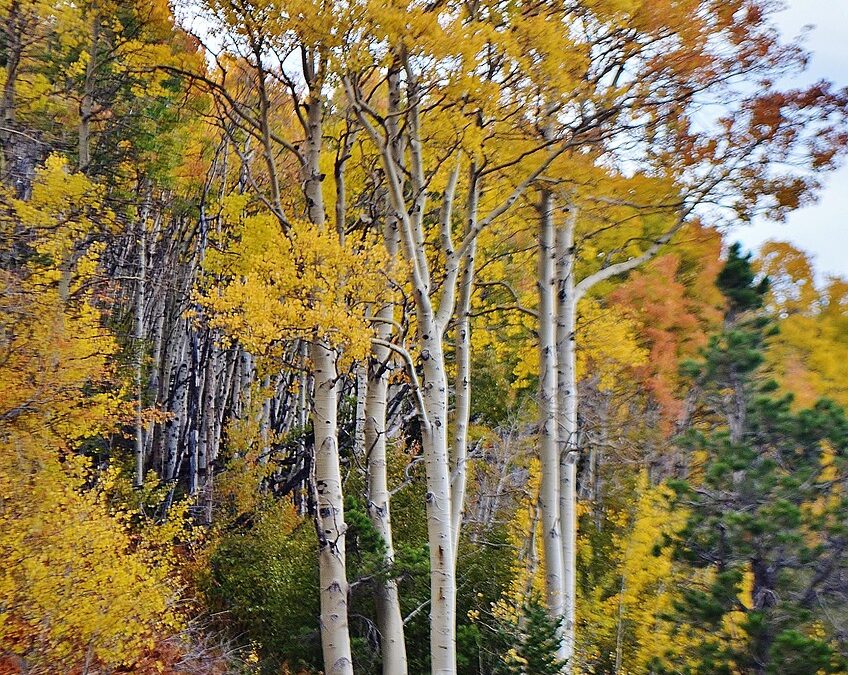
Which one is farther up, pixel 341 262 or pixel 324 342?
pixel 341 262

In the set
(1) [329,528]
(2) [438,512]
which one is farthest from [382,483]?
(2) [438,512]

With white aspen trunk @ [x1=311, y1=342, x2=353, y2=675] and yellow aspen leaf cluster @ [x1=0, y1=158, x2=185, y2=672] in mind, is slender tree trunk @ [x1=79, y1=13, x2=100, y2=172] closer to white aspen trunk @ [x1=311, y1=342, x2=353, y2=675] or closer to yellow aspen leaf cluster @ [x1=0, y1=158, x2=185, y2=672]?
yellow aspen leaf cluster @ [x1=0, y1=158, x2=185, y2=672]

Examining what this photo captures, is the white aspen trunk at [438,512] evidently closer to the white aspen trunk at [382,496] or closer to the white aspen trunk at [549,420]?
the white aspen trunk at [382,496]

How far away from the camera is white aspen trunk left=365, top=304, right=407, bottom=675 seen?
6.42 metres

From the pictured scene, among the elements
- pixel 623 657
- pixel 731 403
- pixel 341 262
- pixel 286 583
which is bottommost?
pixel 623 657

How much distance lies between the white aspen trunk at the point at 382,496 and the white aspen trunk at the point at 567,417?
171 cm

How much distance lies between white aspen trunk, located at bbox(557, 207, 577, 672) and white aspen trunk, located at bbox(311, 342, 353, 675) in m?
2.09

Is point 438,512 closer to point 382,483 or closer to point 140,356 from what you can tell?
point 382,483

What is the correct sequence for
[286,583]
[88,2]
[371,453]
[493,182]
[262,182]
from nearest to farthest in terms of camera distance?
[371,453] < [493,182] < [286,583] < [88,2] < [262,182]

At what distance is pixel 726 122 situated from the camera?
5.87 metres

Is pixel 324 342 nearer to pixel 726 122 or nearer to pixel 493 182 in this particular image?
pixel 493 182

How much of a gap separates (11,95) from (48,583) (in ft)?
21.1

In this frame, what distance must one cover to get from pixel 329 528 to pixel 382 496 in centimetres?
135

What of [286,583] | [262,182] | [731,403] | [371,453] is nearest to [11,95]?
[262,182]
